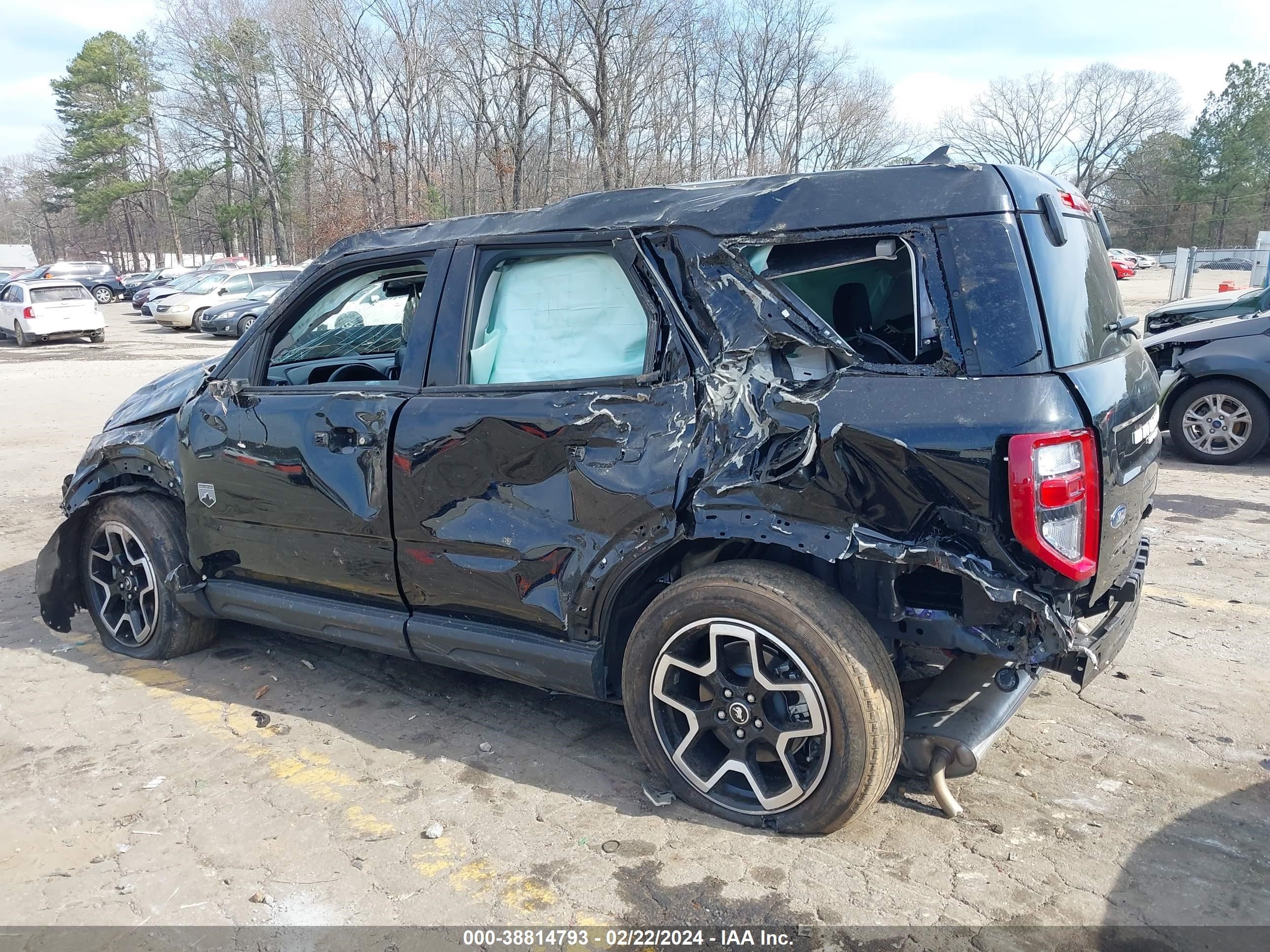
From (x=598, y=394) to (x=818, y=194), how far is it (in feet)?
3.06

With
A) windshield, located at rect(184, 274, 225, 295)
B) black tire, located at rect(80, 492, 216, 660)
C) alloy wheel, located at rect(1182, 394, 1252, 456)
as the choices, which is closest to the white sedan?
windshield, located at rect(184, 274, 225, 295)

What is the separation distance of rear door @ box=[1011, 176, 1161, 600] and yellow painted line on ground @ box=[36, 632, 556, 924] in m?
1.92

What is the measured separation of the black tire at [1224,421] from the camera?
25.1ft

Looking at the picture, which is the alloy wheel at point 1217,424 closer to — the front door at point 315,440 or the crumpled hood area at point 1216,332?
the crumpled hood area at point 1216,332

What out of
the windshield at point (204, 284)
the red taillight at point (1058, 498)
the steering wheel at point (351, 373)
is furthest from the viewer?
the windshield at point (204, 284)

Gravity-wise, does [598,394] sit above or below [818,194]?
below

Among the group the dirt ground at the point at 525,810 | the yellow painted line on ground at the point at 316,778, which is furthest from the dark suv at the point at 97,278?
the dirt ground at the point at 525,810

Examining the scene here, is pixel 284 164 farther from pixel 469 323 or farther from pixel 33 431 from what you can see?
pixel 469 323

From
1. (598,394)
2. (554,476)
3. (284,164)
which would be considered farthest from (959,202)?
(284,164)

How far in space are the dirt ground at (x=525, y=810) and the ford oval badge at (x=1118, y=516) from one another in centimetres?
98

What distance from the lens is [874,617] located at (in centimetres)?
287

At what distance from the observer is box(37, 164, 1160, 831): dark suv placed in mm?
2582

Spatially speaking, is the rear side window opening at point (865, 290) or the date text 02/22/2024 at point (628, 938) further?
the rear side window opening at point (865, 290)

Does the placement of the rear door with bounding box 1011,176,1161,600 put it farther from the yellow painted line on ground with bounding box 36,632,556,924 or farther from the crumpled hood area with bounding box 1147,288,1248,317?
the crumpled hood area with bounding box 1147,288,1248,317
